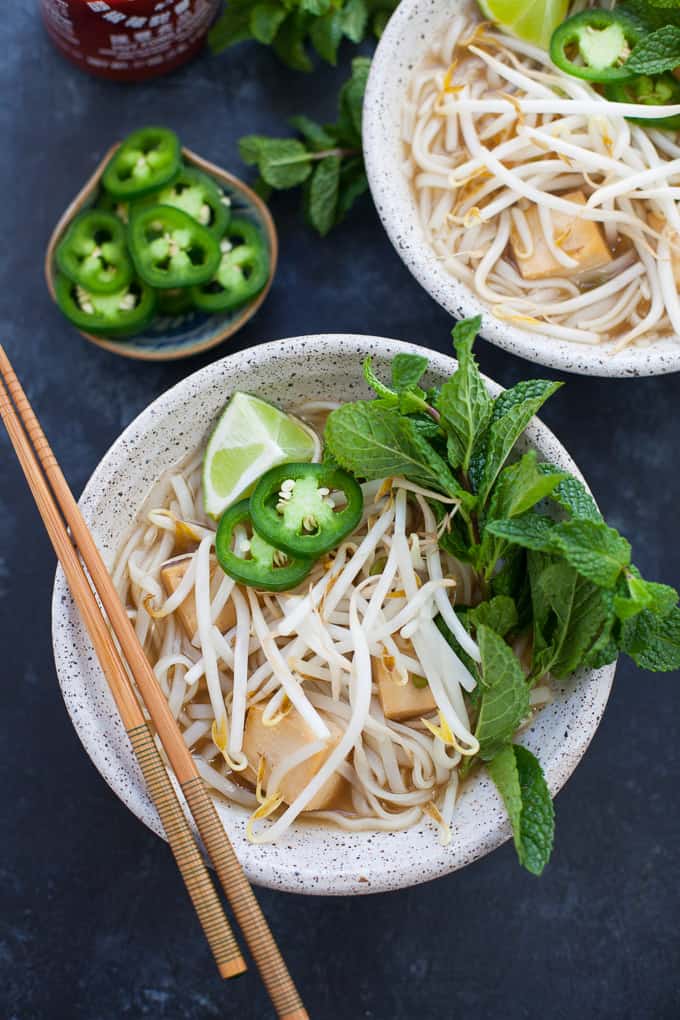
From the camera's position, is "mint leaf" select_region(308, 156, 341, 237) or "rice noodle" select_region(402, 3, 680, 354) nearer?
"rice noodle" select_region(402, 3, 680, 354)

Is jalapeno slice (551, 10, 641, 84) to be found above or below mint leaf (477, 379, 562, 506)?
above

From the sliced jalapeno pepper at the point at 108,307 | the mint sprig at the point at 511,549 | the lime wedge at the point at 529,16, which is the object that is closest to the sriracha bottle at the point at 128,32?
the sliced jalapeno pepper at the point at 108,307

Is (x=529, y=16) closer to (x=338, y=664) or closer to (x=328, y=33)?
(x=328, y=33)

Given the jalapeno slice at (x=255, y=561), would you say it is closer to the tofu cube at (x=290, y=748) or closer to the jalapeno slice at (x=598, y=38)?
the tofu cube at (x=290, y=748)

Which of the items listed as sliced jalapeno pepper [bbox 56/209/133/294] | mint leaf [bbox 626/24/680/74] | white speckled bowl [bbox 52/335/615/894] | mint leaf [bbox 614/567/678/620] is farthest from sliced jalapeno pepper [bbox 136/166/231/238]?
mint leaf [bbox 614/567/678/620]

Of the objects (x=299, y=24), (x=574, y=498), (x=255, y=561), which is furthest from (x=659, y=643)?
(x=299, y=24)

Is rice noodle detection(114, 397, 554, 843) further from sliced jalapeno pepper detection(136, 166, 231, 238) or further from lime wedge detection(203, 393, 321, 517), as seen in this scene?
sliced jalapeno pepper detection(136, 166, 231, 238)
